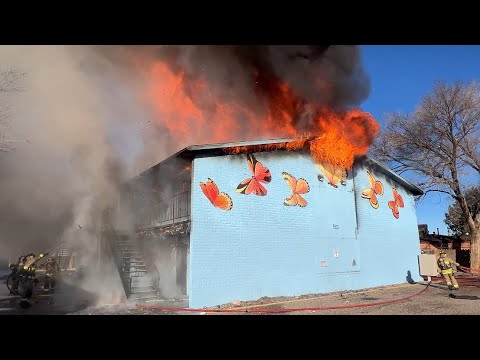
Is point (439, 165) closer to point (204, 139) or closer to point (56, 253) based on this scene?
point (204, 139)

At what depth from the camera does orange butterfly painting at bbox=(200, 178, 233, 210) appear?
514 inches

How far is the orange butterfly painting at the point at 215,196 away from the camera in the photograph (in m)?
A: 13.0

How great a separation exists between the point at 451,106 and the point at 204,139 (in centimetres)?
1905

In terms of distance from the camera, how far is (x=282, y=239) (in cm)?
1477

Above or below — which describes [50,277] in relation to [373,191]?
below

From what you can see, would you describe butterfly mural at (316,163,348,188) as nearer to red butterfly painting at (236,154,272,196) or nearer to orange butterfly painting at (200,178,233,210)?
red butterfly painting at (236,154,272,196)

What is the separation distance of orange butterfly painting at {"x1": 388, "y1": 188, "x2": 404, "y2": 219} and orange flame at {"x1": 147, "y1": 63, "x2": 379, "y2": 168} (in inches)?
188

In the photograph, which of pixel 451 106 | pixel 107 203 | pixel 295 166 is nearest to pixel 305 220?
pixel 295 166

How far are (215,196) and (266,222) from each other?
8.32ft

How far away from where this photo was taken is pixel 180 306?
12258 millimetres

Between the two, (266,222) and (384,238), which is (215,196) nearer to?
(266,222)

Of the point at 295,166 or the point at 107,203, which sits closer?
the point at 295,166

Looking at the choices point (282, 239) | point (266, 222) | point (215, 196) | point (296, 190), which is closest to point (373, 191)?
point (296, 190)

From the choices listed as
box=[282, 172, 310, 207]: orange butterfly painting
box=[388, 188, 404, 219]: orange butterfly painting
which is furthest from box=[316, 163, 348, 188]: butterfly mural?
box=[388, 188, 404, 219]: orange butterfly painting
